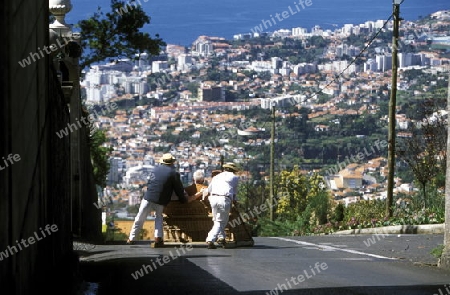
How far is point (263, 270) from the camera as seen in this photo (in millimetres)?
14617

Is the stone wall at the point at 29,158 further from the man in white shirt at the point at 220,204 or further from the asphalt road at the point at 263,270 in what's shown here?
the man in white shirt at the point at 220,204

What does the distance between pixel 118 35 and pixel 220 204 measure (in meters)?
13.7

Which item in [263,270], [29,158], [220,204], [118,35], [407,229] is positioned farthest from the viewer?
[118,35]

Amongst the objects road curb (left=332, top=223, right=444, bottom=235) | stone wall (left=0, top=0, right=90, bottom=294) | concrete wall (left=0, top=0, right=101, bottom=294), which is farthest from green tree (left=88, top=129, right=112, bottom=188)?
stone wall (left=0, top=0, right=90, bottom=294)

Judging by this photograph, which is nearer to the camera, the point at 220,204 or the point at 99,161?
the point at 220,204

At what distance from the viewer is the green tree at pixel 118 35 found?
3198cm

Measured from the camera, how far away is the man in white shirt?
19.9 metres

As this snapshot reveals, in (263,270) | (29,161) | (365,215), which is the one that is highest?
(29,161)

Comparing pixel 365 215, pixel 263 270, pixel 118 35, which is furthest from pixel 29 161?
pixel 365 215

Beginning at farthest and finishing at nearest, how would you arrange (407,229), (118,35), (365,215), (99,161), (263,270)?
(99,161)
(365,215)
(118,35)
(407,229)
(263,270)

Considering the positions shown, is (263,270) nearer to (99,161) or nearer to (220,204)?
(220,204)

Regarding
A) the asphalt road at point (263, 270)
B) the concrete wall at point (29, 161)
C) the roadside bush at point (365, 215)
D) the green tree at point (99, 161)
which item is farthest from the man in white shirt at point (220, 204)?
the green tree at point (99, 161)

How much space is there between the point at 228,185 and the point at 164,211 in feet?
5.08

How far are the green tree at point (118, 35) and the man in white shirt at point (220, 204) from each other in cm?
1229
